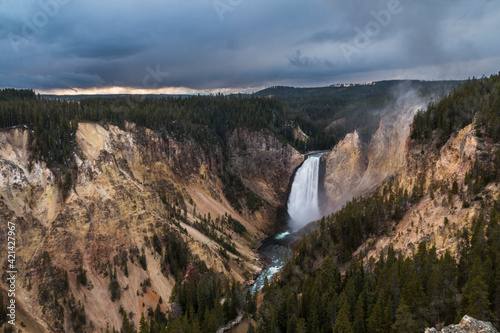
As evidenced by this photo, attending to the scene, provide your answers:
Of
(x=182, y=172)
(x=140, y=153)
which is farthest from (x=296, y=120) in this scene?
(x=140, y=153)

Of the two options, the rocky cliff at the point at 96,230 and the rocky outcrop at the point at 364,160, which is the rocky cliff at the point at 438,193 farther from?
the rocky cliff at the point at 96,230

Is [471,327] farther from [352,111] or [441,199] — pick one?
[352,111]

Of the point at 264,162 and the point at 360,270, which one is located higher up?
the point at 264,162

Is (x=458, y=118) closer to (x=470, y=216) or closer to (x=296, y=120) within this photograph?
(x=470, y=216)

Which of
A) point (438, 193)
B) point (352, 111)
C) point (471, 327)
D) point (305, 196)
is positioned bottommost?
point (305, 196)

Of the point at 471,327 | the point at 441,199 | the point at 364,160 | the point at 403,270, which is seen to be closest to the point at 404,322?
the point at 471,327

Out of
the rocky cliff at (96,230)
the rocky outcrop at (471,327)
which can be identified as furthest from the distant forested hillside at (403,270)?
the rocky cliff at (96,230)

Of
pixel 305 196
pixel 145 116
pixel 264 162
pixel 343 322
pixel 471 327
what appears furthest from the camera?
pixel 264 162

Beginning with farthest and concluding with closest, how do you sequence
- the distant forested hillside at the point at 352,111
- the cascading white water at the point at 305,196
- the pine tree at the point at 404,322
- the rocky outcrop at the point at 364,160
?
the cascading white water at the point at 305,196, the distant forested hillside at the point at 352,111, the rocky outcrop at the point at 364,160, the pine tree at the point at 404,322

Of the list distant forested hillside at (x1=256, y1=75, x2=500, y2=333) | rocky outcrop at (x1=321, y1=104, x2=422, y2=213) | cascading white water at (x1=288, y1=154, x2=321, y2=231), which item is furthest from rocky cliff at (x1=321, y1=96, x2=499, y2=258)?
cascading white water at (x1=288, y1=154, x2=321, y2=231)
